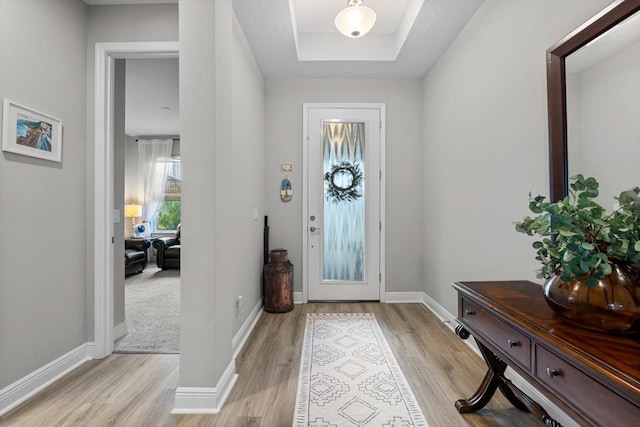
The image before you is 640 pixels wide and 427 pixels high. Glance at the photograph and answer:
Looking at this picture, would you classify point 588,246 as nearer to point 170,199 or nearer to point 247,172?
point 247,172

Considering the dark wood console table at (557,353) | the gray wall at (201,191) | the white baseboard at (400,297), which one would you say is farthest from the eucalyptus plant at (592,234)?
the white baseboard at (400,297)

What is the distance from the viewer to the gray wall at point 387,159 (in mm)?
3748

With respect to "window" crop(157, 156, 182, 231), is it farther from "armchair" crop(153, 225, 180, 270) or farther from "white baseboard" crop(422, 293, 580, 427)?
"white baseboard" crop(422, 293, 580, 427)

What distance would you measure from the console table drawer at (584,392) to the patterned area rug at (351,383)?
0.84 metres

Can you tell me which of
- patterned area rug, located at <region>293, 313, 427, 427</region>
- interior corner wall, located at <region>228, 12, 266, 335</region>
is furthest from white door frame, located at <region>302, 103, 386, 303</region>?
patterned area rug, located at <region>293, 313, 427, 427</region>

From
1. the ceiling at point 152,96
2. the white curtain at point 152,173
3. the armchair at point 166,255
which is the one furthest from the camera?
the white curtain at point 152,173

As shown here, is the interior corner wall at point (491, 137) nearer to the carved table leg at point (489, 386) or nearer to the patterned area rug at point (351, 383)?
the carved table leg at point (489, 386)

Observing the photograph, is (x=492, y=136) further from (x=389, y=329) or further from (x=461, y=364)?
(x=389, y=329)

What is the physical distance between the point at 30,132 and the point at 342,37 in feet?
9.12

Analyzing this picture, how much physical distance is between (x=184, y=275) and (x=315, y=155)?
2.36m

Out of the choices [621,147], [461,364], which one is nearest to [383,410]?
[461,364]

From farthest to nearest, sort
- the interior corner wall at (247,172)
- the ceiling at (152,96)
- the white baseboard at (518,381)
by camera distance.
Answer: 1. the ceiling at (152,96)
2. the interior corner wall at (247,172)
3. the white baseboard at (518,381)

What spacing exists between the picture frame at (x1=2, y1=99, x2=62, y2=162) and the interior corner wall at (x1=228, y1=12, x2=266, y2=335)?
114 cm

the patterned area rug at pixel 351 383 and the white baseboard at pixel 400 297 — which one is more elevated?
the white baseboard at pixel 400 297
